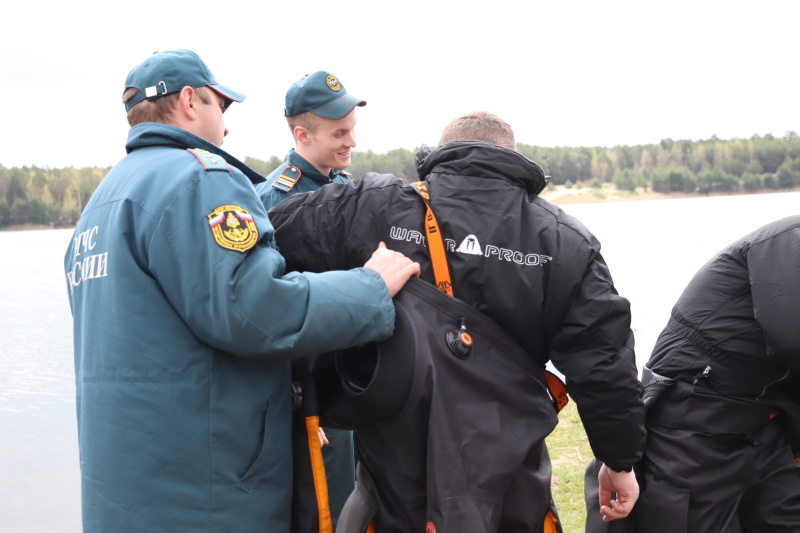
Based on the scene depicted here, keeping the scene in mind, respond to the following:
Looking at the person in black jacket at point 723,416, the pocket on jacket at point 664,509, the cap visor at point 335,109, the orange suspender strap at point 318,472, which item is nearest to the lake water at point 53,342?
the person in black jacket at point 723,416

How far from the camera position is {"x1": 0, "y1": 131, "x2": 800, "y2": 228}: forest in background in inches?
1743

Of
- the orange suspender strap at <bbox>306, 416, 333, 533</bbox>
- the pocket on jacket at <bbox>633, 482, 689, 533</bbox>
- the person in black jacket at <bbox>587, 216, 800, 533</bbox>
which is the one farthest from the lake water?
the orange suspender strap at <bbox>306, 416, 333, 533</bbox>

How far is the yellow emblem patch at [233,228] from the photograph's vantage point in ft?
6.33

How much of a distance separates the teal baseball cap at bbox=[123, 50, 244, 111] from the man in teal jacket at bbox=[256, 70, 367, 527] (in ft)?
4.20

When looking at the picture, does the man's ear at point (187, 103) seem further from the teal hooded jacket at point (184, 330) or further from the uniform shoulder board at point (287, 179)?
the uniform shoulder board at point (287, 179)

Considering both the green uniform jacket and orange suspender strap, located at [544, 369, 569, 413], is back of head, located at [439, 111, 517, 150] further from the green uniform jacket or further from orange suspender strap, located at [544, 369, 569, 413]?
the green uniform jacket

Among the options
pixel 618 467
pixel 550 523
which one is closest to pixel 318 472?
pixel 550 523

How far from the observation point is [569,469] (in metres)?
4.99

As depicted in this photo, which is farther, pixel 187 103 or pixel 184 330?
pixel 187 103

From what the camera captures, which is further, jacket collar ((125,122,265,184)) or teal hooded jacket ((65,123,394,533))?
jacket collar ((125,122,265,184))

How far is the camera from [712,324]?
106 inches

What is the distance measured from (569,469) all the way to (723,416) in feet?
8.03

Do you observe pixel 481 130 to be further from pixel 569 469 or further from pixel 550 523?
pixel 569 469

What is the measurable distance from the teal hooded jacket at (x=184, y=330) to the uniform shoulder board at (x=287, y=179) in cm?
149
